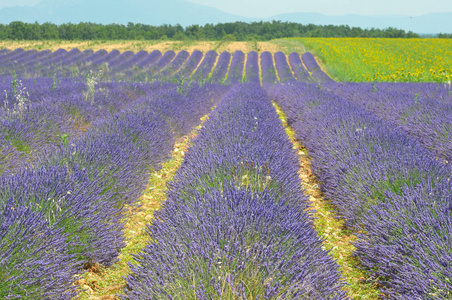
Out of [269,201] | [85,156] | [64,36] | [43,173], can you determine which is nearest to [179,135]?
[85,156]

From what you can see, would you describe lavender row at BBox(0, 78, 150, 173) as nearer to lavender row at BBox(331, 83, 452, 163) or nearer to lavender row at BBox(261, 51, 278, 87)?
lavender row at BBox(331, 83, 452, 163)

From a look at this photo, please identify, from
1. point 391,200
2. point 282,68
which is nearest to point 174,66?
point 282,68

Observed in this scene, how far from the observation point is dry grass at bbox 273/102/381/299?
241cm

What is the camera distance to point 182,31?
1946 inches

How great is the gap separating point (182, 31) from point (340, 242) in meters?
50.1

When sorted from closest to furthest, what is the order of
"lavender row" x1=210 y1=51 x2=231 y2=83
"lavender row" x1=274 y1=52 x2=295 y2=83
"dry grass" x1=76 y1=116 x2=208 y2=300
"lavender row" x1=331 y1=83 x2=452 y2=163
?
"dry grass" x1=76 y1=116 x2=208 y2=300 < "lavender row" x1=331 y1=83 x2=452 y2=163 < "lavender row" x1=210 y1=51 x2=231 y2=83 < "lavender row" x1=274 y1=52 x2=295 y2=83

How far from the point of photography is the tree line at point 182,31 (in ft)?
124

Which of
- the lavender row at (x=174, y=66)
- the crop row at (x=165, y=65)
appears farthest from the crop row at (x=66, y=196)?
the lavender row at (x=174, y=66)

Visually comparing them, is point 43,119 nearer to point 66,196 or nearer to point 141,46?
point 66,196

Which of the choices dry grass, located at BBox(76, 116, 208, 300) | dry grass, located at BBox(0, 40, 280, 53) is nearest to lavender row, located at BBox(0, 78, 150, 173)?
dry grass, located at BBox(76, 116, 208, 300)

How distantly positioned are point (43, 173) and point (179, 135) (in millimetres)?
3759

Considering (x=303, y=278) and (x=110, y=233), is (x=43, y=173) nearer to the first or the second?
(x=110, y=233)

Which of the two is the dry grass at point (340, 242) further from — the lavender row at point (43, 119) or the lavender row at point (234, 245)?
the lavender row at point (43, 119)

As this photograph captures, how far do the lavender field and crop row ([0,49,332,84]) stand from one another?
12.0 metres
